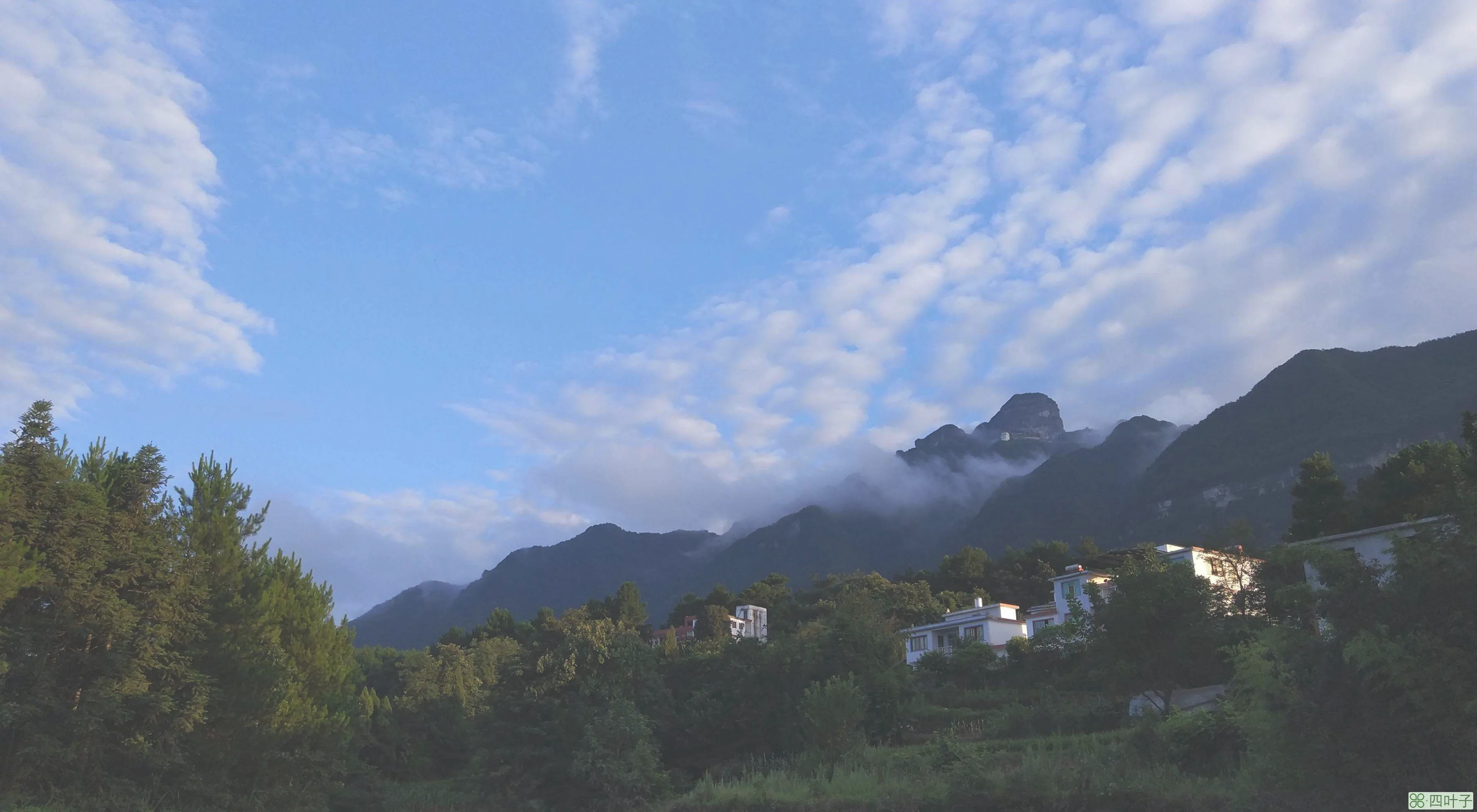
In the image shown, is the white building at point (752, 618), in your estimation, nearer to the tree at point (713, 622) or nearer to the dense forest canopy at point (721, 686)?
the tree at point (713, 622)

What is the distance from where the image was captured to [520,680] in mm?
35031

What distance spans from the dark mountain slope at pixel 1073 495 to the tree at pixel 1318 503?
→ 86321 millimetres

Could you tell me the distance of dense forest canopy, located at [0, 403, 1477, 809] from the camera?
13.9 m

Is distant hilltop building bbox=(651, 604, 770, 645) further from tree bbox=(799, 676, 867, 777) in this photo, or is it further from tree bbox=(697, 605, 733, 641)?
tree bbox=(799, 676, 867, 777)

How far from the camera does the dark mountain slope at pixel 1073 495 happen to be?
477ft

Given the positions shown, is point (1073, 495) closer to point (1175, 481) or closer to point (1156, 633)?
point (1175, 481)

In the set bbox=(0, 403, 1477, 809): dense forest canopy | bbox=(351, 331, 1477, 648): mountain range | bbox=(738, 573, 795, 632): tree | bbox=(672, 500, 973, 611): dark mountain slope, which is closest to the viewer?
bbox=(0, 403, 1477, 809): dense forest canopy

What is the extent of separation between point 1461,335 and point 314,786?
119146mm

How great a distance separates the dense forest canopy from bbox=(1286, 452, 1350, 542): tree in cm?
18

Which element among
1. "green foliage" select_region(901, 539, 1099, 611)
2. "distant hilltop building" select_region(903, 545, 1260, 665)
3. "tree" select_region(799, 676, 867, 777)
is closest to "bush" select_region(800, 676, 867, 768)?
"tree" select_region(799, 676, 867, 777)

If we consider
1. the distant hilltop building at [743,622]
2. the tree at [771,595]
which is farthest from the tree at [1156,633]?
the distant hilltop building at [743,622]

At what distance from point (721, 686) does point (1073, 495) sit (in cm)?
12764

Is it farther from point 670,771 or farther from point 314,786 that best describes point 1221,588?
point 314,786

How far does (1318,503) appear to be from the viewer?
4656 centimetres
